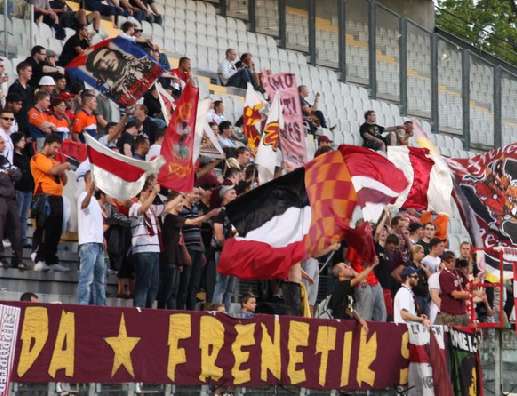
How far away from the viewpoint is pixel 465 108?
34.7 meters

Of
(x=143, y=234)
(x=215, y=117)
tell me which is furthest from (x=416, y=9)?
(x=143, y=234)

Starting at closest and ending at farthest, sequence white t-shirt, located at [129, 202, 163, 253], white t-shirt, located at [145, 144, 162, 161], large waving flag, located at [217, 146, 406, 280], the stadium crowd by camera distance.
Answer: large waving flag, located at [217, 146, 406, 280]
the stadium crowd
white t-shirt, located at [129, 202, 163, 253]
white t-shirt, located at [145, 144, 162, 161]

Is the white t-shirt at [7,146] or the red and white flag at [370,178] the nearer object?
the white t-shirt at [7,146]

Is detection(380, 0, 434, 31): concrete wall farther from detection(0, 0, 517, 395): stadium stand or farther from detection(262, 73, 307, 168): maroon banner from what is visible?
detection(262, 73, 307, 168): maroon banner

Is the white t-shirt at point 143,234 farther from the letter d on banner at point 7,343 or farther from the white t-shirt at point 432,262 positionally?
the white t-shirt at point 432,262

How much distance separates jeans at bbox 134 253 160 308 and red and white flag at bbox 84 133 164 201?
803 mm

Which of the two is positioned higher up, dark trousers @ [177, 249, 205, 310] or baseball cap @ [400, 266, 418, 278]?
baseball cap @ [400, 266, 418, 278]

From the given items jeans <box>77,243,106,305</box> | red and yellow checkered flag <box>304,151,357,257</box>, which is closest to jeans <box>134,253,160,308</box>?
jeans <box>77,243,106,305</box>

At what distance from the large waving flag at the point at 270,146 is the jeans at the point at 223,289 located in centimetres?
249

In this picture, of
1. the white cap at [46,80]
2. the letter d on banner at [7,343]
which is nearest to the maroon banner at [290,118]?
the white cap at [46,80]

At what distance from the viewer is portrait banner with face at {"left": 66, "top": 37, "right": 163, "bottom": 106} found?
2064 centimetres

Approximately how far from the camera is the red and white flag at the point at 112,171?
54.6 ft

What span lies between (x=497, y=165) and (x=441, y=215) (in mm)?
2353

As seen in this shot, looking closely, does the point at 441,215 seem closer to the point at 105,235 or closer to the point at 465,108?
the point at 105,235
